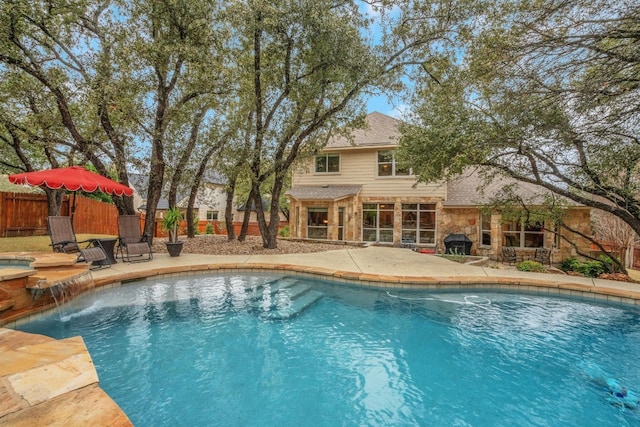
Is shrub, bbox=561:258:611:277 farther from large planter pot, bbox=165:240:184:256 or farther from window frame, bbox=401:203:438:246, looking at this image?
large planter pot, bbox=165:240:184:256

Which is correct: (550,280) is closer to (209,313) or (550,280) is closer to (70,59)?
(209,313)

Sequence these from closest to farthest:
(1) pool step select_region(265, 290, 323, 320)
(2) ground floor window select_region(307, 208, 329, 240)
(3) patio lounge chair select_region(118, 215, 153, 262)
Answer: (1) pool step select_region(265, 290, 323, 320) → (3) patio lounge chair select_region(118, 215, 153, 262) → (2) ground floor window select_region(307, 208, 329, 240)

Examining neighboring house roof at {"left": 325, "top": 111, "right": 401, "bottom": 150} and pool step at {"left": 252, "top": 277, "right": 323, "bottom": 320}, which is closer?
pool step at {"left": 252, "top": 277, "right": 323, "bottom": 320}

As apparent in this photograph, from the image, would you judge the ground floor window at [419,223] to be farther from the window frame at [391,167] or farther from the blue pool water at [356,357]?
the blue pool water at [356,357]

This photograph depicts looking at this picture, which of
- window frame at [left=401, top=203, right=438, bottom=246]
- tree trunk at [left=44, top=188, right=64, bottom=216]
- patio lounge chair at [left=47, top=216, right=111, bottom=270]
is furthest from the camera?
window frame at [left=401, top=203, right=438, bottom=246]

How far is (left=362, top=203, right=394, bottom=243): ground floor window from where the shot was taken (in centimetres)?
1527

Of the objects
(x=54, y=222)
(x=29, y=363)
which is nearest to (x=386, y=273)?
(x=29, y=363)

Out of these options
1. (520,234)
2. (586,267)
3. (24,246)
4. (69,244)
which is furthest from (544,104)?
(24,246)

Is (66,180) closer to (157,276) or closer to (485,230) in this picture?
(157,276)

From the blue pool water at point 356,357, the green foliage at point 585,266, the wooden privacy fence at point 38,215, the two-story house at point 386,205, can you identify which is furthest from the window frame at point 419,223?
the wooden privacy fence at point 38,215

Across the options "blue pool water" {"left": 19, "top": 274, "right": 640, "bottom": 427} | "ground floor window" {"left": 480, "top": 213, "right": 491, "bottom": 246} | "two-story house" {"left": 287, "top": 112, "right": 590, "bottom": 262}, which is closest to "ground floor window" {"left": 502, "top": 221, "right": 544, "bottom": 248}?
"two-story house" {"left": 287, "top": 112, "right": 590, "bottom": 262}

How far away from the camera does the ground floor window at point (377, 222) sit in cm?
1527

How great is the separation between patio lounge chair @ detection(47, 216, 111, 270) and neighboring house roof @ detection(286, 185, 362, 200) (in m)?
9.28

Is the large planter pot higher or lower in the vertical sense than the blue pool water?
higher
